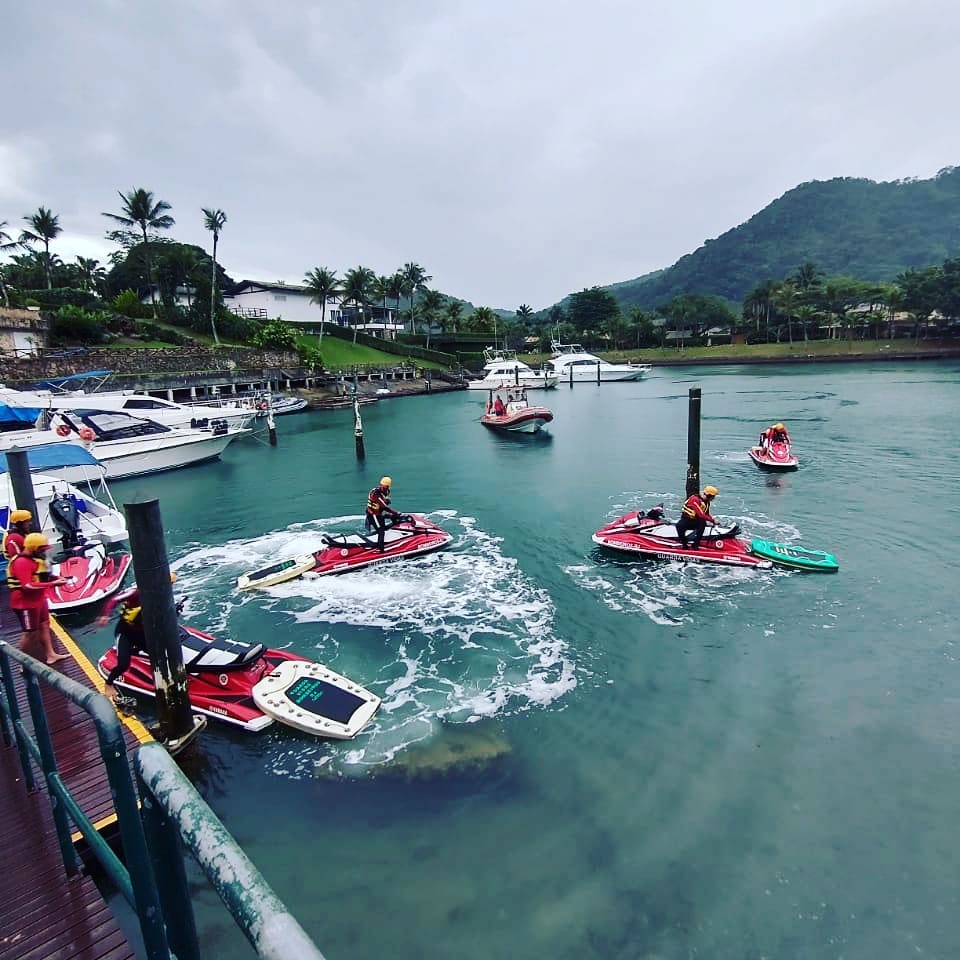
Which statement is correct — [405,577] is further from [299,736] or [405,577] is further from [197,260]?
[197,260]

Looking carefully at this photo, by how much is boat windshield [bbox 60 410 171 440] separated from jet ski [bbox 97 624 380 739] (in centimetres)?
2441

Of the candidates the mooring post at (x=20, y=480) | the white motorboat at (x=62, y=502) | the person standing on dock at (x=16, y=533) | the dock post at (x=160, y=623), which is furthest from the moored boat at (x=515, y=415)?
the dock post at (x=160, y=623)

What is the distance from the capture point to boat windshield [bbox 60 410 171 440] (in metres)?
30.9

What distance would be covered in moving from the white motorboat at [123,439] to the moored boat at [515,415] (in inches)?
752

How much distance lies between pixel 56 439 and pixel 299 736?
87.5 ft

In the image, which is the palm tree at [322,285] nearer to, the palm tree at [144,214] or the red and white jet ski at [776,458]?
the palm tree at [144,214]

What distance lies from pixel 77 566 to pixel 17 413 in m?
16.0

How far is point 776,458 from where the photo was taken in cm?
2645

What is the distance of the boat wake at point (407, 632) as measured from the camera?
33.3 feet

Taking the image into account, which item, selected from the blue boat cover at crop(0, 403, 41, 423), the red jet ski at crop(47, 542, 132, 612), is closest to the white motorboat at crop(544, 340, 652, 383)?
the blue boat cover at crop(0, 403, 41, 423)

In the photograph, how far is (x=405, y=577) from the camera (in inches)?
648

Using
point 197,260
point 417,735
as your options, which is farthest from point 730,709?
point 197,260

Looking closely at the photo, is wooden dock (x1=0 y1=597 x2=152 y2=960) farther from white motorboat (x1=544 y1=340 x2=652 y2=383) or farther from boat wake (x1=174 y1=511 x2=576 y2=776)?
white motorboat (x1=544 y1=340 x2=652 y2=383)

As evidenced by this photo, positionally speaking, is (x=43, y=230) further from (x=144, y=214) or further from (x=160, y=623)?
(x=160, y=623)
